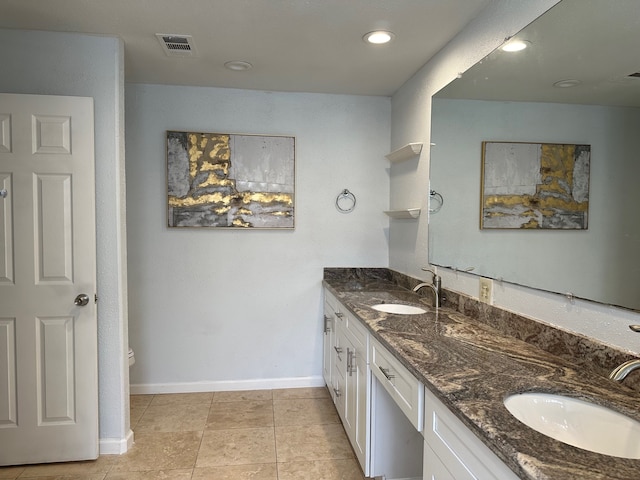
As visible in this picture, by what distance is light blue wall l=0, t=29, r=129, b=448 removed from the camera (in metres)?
2.32

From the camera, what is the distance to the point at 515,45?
1786mm

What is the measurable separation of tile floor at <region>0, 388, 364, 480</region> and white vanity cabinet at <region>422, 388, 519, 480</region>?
1121 mm

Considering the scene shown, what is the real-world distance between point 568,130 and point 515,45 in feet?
1.58

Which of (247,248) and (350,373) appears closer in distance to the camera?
(350,373)

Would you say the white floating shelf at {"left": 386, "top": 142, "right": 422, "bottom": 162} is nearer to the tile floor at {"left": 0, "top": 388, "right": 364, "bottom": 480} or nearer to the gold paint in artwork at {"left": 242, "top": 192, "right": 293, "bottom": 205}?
the gold paint in artwork at {"left": 242, "top": 192, "right": 293, "bottom": 205}

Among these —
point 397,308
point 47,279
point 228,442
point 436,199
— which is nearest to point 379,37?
point 436,199

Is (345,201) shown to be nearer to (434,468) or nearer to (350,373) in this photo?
(350,373)

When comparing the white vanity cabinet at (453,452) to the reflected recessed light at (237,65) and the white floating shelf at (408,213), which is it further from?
the reflected recessed light at (237,65)

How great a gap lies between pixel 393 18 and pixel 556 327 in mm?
1605

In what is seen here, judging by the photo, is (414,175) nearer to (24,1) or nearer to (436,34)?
(436,34)

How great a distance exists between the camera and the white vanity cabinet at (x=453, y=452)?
98 centimetres

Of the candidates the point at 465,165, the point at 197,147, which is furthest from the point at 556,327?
the point at 197,147

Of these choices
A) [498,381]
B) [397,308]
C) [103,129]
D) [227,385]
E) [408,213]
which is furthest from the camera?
[227,385]

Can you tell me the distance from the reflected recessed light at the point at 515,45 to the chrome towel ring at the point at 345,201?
175cm
